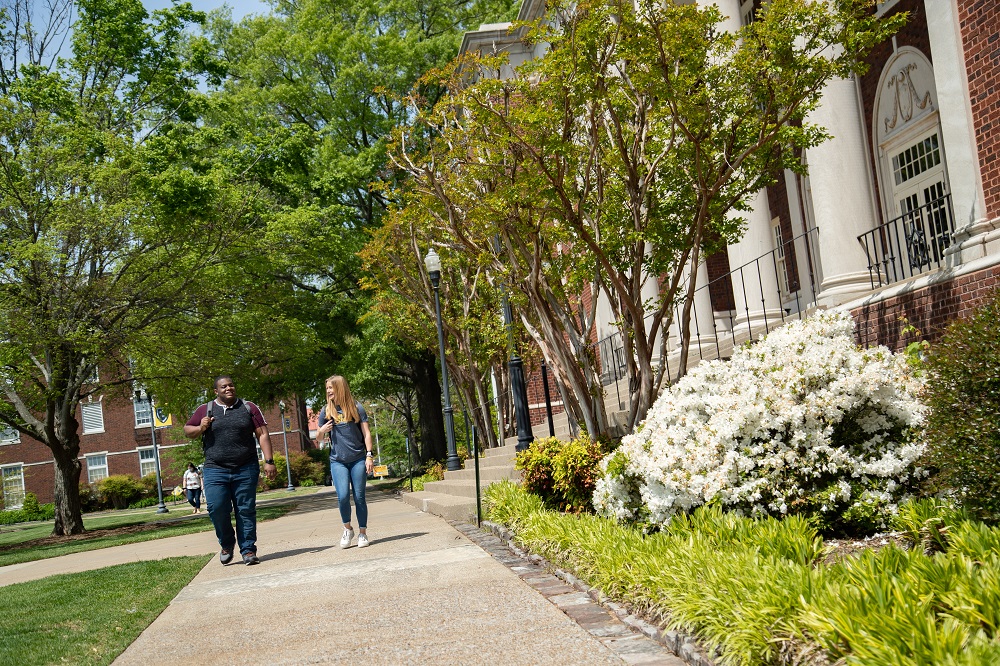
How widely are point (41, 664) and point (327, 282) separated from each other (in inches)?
983

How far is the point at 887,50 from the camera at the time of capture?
15750 millimetres

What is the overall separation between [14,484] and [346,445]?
182 feet

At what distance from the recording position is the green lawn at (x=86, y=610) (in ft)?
19.7

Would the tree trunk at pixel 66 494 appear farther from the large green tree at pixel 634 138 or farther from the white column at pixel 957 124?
the white column at pixel 957 124

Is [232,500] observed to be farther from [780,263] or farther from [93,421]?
[93,421]

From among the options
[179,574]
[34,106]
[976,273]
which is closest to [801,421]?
[976,273]

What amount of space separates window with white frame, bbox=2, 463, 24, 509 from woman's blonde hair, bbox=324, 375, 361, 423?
2109 inches

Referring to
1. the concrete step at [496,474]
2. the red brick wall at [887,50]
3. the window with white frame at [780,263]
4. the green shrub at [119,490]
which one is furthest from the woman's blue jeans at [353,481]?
the green shrub at [119,490]

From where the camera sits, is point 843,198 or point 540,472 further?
point 843,198

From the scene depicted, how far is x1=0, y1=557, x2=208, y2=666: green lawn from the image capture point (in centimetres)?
602

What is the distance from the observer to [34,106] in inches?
865

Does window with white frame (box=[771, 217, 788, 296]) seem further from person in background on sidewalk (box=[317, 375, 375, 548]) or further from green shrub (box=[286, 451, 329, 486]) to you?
green shrub (box=[286, 451, 329, 486])

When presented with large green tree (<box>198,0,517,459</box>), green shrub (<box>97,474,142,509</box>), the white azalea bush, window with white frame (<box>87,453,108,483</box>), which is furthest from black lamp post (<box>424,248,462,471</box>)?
window with white frame (<box>87,453,108,483</box>)

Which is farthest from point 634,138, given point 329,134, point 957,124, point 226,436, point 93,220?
point 329,134
